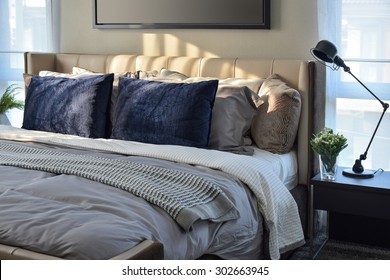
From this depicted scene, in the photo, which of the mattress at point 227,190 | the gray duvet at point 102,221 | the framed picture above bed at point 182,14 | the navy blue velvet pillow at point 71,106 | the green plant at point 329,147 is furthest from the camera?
the framed picture above bed at point 182,14

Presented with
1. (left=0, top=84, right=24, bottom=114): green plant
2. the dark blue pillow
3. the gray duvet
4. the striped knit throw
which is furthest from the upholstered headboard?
the striped knit throw

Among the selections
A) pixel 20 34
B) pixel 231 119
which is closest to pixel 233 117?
pixel 231 119

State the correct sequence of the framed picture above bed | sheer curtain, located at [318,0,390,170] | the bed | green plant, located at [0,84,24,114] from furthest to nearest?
green plant, located at [0,84,24,114]
the framed picture above bed
sheer curtain, located at [318,0,390,170]
the bed

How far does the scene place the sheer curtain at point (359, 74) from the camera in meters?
3.61

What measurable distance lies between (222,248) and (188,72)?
5.20 feet

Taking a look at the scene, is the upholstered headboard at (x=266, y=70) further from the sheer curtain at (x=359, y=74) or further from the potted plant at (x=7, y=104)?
the potted plant at (x=7, y=104)

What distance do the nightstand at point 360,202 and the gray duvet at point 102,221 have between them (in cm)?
49

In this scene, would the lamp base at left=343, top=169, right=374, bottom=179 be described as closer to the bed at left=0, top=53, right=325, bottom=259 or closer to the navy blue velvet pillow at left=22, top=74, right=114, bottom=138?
the bed at left=0, top=53, right=325, bottom=259

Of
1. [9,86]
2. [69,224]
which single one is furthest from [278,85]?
[9,86]

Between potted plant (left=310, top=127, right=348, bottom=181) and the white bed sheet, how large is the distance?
7.2 inches

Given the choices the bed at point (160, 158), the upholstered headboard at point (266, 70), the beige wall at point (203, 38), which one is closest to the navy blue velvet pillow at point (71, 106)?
the bed at point (160, 158)

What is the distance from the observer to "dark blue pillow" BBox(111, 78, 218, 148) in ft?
11.1

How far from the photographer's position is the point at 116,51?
452 centimetres

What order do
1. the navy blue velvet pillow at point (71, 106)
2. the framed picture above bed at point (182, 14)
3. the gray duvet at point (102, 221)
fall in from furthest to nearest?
the framed picture above bed at point (182, 14)
the navy blue velvet pillow at point (71, 106)
the gray duvet at point (102, 221)
